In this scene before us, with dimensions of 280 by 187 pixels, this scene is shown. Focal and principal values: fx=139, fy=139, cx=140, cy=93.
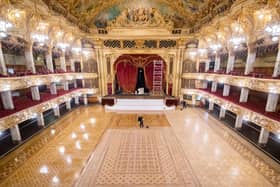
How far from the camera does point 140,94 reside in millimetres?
14961

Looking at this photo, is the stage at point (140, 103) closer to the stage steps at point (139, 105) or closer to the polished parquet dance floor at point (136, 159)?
the stage steps at point (139, 105)

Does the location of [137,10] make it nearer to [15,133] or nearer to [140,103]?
[140,103]

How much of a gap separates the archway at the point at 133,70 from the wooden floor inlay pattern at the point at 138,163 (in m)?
7.99

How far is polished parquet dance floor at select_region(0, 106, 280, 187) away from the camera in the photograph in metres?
4.74

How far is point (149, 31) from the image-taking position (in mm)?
13320

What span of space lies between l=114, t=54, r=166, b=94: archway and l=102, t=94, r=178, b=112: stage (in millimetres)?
2215

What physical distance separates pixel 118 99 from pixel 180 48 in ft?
26.3

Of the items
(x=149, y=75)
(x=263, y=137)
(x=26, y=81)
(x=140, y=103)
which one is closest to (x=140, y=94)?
(x=140, y=103)

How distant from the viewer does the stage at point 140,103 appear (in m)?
13.0

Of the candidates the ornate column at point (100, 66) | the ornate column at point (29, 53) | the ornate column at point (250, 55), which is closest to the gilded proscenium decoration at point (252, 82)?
the ornate column at point (250, 55)

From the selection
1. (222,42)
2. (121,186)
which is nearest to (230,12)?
(222,42)

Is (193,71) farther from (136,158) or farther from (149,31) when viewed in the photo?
(136,158)

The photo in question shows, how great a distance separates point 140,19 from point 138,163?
12.3 meters

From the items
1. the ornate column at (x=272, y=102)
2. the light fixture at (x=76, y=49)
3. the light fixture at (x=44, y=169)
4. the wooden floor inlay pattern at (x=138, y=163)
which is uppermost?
the light fixture at (x=76, y=49)
